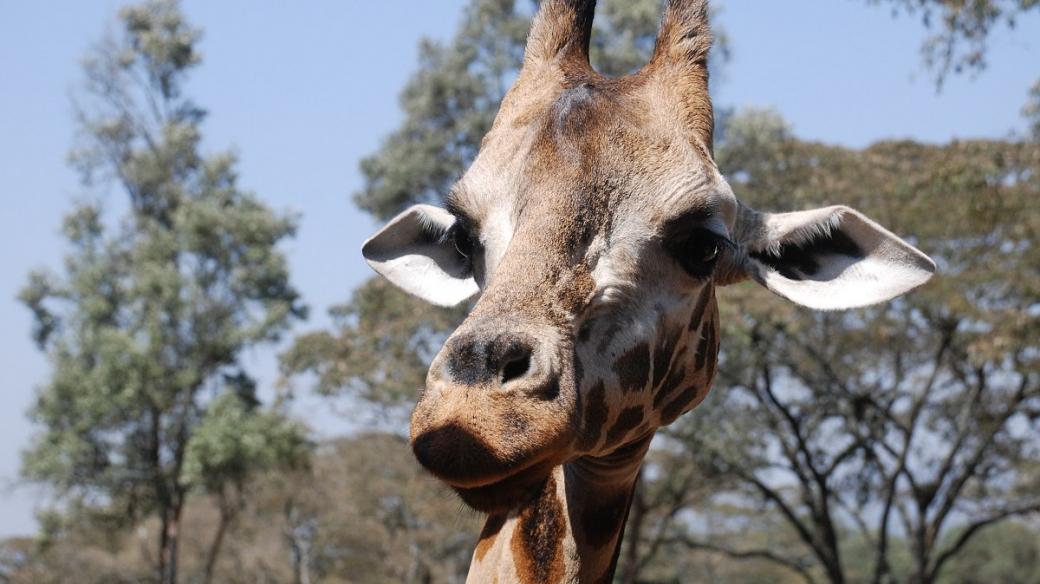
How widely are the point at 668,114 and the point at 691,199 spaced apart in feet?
1.58

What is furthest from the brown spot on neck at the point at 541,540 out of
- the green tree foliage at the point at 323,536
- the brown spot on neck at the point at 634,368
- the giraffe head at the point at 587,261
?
the green tree foliage at the point at 323,536

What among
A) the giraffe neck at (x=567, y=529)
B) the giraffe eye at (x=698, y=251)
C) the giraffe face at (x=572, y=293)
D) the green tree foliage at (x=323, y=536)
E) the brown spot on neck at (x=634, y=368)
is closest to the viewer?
the giraffe face at (x=572, y=293)

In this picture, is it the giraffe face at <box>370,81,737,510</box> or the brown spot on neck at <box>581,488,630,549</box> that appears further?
the brown spot on neck at <box>581,488,630,549</box>

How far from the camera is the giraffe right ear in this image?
4973 millimetres

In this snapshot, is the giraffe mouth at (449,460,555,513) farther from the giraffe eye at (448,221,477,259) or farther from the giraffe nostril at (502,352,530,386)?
the giraffe eye at (448,221,477,259)

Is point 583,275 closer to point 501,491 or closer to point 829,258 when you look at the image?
point 501,491

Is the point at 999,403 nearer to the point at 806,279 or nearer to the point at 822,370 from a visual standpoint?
the point at 822,370

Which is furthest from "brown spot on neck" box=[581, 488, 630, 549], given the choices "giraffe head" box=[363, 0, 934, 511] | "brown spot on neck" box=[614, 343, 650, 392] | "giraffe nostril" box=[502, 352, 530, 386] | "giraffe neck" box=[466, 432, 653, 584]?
"giraffe nostril" box=[502, 352, 530, 386]

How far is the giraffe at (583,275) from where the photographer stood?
10.9 feet

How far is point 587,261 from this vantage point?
12.7ft

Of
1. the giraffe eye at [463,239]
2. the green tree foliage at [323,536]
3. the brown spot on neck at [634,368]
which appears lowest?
the brown spot on neck at [634,368]

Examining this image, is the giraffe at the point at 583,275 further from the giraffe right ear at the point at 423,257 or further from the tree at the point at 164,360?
the tree at the point at 164,360

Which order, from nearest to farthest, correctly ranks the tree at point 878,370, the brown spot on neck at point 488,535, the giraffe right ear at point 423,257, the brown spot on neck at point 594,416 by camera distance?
the brown spot on neck at point 594,416 < the brown spot on neck at point 488,535 < the giraffe right ear at point 423,257 < the tree at point 878,370

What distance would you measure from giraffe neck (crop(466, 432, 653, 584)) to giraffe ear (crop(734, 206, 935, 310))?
0.84m
